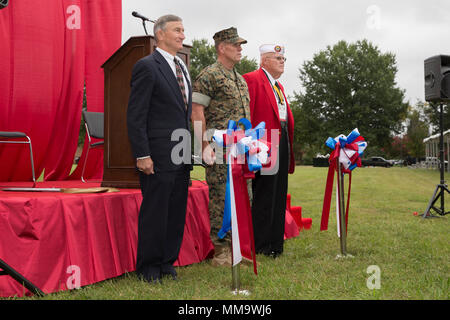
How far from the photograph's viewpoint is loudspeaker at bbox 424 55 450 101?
6.39 metres

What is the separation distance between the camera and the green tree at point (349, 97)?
122 ft

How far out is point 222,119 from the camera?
346 centimetres

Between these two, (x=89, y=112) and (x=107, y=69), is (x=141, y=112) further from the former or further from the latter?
(x=89, y=112)

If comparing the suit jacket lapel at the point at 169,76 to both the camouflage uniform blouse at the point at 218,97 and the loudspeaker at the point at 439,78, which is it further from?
the loudspeaker at the point at 439,78

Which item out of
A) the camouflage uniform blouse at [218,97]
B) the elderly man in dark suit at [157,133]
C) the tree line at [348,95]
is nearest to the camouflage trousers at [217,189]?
the camouflage uniform blouse at [218,97]

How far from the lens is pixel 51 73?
16.8 feet

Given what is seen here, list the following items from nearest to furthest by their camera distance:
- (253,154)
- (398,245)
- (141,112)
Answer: (253,154), (141,112), (398,245)

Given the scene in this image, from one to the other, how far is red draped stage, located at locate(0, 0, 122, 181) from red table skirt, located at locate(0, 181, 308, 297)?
75.6 inches

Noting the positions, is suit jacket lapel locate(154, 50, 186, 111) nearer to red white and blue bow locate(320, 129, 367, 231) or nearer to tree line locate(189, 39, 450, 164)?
red white and blue bow locate(320, 129, 367, 231)

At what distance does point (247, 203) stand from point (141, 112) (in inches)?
34.6

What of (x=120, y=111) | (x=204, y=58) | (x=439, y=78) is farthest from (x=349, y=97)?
(x=120, y=111)

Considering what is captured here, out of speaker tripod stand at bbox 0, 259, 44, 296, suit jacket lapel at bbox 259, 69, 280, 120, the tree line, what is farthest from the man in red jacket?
the tree line

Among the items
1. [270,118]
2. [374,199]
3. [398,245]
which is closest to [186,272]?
[270,118]

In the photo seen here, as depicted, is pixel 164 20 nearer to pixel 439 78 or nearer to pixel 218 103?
pixel 218 103
